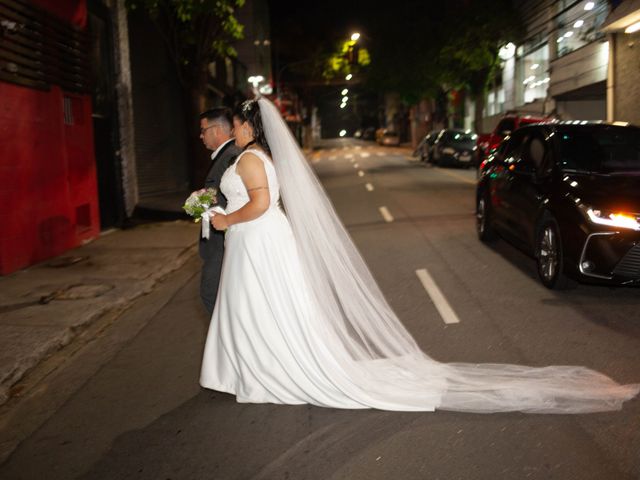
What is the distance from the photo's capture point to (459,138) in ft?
97.7

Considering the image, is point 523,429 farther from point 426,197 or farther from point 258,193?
point 426,197

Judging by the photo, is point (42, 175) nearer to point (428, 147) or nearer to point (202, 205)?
point (202, 205)

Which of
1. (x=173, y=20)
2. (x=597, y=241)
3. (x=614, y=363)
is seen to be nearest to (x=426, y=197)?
(x=173, y=20)

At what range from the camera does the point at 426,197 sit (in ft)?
57.4

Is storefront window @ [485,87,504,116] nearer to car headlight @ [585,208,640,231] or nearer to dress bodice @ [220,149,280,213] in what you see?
car headlight @ [585,208,640,231]

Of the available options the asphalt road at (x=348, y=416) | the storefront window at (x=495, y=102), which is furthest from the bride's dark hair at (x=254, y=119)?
the storefront window at (x=495, y=102)

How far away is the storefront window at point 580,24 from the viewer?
22.6 m

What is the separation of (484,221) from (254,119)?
6.74 m

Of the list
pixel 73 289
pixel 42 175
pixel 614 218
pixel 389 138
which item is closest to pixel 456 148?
A: pixel 42 175

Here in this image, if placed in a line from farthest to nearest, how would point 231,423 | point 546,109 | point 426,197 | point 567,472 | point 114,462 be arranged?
point 546,109, point 426,197, point 231,423, point 114,462, point 567,472

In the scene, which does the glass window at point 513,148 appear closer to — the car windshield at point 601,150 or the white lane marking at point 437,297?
the car windshield at point 601,150

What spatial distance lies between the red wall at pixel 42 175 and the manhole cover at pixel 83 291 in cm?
151

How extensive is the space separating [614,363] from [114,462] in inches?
137

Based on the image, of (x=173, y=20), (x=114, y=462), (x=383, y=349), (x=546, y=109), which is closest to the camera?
(x=114, y=462)
